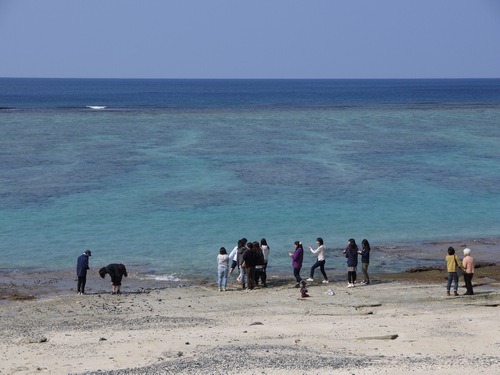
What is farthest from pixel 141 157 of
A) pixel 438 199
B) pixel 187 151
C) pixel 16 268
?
pixel 16 268

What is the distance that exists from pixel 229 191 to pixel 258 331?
20535 mm

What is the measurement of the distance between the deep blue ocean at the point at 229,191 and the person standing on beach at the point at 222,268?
7.31 ft

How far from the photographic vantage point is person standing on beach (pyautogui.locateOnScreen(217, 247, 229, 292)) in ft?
63.2

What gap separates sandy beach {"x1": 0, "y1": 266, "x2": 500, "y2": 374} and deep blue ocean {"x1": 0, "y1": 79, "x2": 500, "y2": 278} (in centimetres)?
384

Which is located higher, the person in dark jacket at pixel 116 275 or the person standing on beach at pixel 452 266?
the person standing on beach at pixel 452 266

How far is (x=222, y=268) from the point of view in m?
19.4

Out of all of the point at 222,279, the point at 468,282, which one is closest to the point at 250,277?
the point at 222,279

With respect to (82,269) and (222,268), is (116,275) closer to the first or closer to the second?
(82,269)

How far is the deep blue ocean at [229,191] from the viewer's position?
25234mm

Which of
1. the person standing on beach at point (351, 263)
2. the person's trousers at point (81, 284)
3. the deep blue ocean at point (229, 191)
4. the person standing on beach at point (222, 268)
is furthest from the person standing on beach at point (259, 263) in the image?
the person's trousers at point (81, 284)

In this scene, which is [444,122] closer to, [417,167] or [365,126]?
[365,126]

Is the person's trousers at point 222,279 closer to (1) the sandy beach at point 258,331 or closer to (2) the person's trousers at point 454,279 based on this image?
(1) the sandy beach at point 258,331

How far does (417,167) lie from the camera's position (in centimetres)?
4312

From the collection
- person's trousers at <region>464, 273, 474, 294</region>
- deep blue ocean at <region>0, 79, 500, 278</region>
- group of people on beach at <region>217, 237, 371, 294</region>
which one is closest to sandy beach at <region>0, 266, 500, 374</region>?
person's trousers at <region>464, 273, 474, 294</region>
